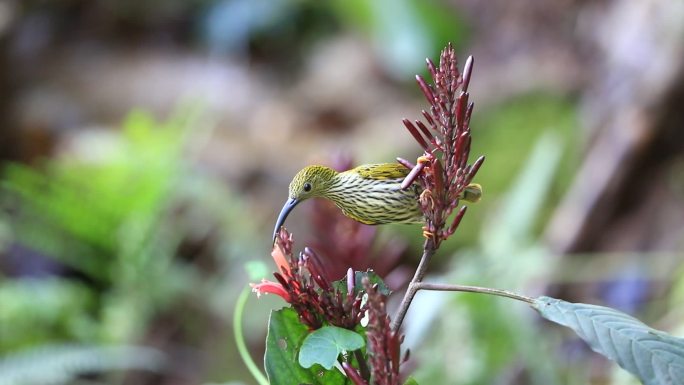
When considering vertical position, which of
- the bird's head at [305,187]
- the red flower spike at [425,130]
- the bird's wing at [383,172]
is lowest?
the red flower spike at [425,130]

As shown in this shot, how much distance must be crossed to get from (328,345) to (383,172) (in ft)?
0.52

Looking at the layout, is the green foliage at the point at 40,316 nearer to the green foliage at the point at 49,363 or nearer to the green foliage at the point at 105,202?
the green foliage at the point at 105,202

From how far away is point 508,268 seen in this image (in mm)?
1962

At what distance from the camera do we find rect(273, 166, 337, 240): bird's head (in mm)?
647

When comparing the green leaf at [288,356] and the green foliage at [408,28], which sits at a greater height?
the green foliage at [408,28]

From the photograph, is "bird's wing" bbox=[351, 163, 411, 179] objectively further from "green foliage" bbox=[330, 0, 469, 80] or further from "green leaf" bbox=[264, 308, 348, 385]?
"green foliage" bbox=[330, 0, 469, 80]

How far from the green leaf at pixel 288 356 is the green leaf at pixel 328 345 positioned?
0.26 ft

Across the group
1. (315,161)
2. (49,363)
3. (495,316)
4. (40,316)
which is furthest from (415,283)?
(315,161)

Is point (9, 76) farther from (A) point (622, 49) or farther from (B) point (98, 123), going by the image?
(A) point (622, 49)

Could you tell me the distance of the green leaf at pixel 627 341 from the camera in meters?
0.59

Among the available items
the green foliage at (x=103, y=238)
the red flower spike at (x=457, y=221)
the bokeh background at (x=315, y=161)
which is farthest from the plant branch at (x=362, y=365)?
the green foliage at (x=103, y=238)

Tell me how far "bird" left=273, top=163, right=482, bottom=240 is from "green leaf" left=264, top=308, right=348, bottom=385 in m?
0.11

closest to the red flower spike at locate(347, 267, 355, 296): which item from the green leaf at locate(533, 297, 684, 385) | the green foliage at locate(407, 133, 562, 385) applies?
the green leaf at locate(533, 297, 684, 385)

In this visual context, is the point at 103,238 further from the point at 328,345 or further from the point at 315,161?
the point at 328,345
